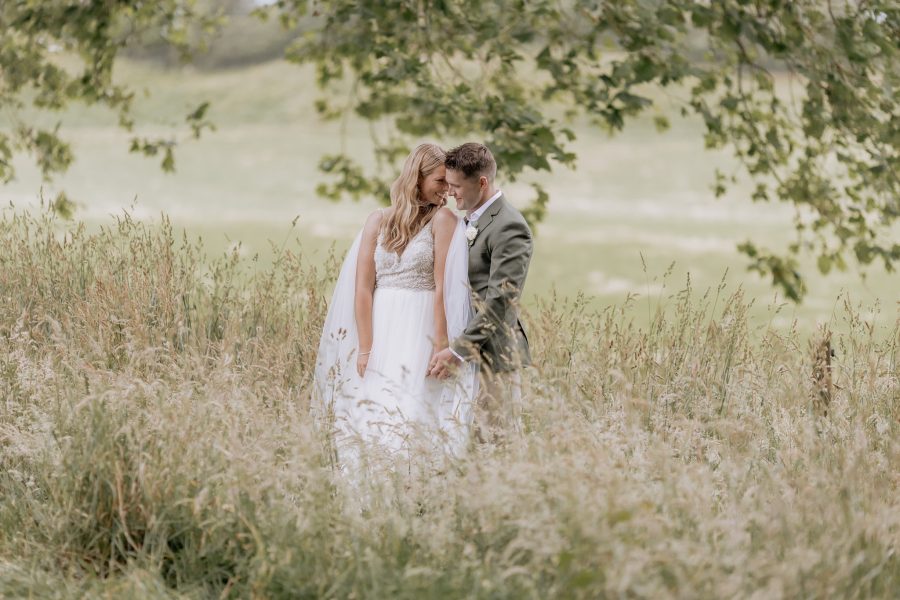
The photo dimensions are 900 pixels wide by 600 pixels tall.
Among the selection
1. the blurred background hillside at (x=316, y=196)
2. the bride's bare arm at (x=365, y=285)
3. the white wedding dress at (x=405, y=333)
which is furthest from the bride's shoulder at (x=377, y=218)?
the blurred background hillside at (x=316, y=196)

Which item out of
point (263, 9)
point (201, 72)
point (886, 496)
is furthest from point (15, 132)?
point (201, 72)

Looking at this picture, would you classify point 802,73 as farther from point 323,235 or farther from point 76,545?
point 323,235

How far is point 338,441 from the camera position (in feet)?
16.3

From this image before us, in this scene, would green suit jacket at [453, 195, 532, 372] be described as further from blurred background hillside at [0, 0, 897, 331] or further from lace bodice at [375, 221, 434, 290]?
blurred background hillside at [0, 0, 897, 331]

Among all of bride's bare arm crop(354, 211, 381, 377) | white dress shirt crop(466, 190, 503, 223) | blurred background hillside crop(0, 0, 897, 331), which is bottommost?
blurred background hillside crop(0, 0, 897, 331)

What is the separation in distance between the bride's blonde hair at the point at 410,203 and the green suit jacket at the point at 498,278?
0.33m

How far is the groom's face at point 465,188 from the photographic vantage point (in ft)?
16.6

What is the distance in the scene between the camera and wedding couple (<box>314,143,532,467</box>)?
16.4ft

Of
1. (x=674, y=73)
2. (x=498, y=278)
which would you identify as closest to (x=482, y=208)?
(x=498, y=278)

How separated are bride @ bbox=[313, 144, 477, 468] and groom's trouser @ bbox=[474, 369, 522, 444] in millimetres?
205

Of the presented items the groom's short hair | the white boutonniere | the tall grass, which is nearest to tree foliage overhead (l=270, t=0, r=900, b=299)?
the white boutonniere

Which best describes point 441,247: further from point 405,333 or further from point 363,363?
point 363,363

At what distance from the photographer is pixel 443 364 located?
5207 millimetres

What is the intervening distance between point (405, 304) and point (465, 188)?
72 centimetres
